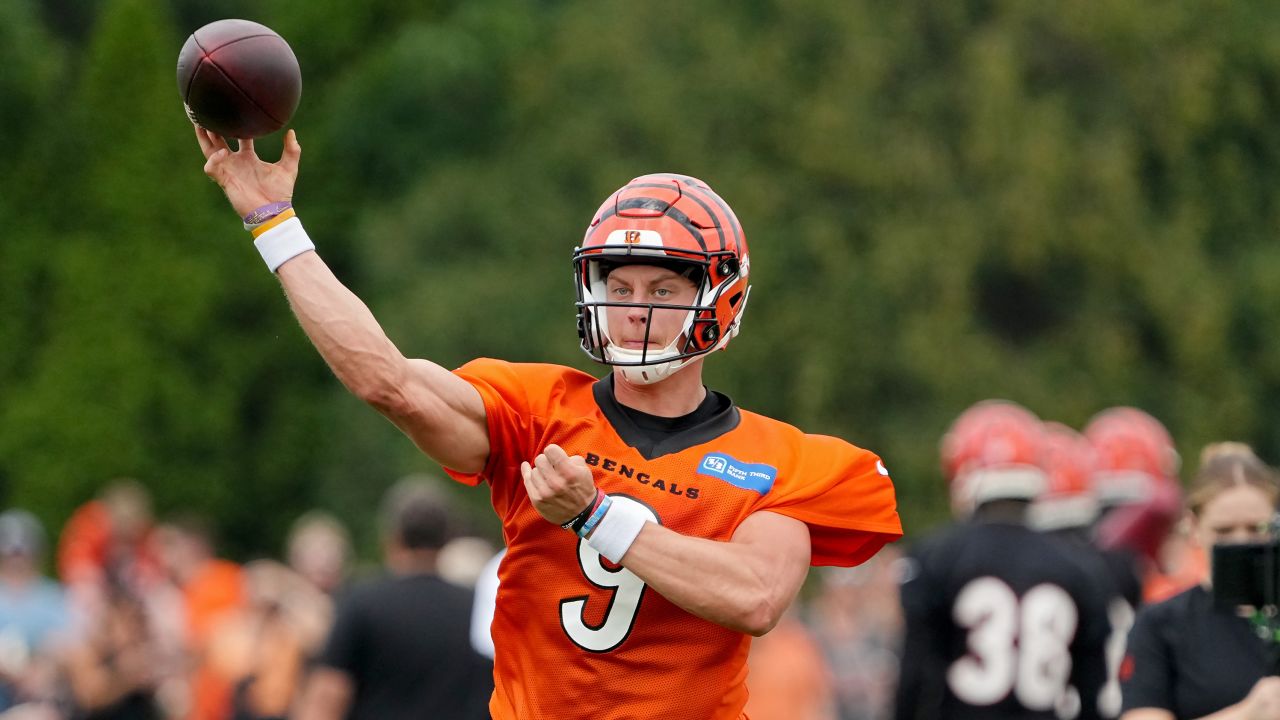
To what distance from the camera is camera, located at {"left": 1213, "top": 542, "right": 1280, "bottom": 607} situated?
5.56 meters

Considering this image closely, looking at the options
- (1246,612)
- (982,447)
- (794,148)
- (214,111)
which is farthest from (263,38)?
(794,148)

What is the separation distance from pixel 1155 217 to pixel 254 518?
1426 cm

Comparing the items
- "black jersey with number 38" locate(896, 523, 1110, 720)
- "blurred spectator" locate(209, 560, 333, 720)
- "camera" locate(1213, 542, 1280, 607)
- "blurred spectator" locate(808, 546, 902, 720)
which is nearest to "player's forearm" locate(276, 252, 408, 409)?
"camera" locate(1213, 542, 1280, 607)

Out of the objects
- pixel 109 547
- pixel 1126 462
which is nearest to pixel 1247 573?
pixel 1126 462

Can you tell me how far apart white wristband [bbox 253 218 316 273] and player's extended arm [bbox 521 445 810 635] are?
0.67 m

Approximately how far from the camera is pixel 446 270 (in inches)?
1125

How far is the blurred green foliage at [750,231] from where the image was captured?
26.2 m

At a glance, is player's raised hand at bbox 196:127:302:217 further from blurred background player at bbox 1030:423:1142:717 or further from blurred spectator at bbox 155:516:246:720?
blurred spectator at bbox 155:516:246:720

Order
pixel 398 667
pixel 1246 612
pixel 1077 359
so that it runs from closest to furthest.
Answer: pixel 1246 612 → pixel 398 667 → pixel 1077 359

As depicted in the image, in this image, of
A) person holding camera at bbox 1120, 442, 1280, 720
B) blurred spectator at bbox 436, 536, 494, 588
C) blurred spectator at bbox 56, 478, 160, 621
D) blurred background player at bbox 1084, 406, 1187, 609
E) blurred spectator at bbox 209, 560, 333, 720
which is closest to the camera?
person holding camera at bbox 1120, 442, 1280, 720

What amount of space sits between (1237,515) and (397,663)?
3.38 meters

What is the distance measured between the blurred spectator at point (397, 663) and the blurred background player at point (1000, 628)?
5.79 feet

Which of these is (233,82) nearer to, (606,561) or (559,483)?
(559,483)

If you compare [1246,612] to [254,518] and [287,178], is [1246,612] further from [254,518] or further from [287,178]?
[254,518]
